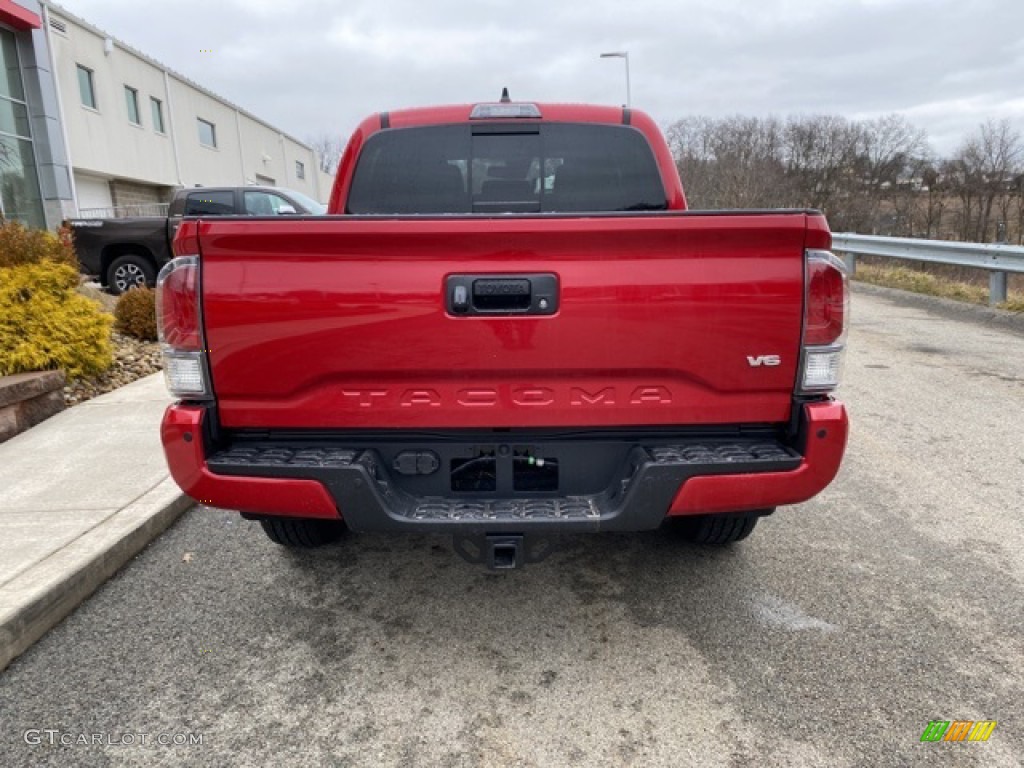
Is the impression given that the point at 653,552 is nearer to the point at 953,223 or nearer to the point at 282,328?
the point at 282,328

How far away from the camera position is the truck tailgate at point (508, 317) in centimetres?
216

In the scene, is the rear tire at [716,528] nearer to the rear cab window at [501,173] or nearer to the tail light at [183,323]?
the rear cab window at [501,173]

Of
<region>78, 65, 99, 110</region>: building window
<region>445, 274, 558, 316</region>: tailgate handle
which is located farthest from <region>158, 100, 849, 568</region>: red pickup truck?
<region>78, 65, 99, 110</region>: building window

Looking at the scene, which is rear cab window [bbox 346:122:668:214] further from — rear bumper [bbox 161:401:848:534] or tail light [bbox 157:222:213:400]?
rear bumper [bbox 161:401:848:534]

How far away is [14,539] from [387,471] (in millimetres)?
2243

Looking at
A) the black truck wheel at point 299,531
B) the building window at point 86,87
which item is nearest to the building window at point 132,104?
the building window at point 86,87

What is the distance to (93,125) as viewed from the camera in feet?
77.6

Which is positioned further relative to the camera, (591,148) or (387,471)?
(591,148)

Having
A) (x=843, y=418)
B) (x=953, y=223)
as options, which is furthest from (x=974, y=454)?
(x=953, y=223)

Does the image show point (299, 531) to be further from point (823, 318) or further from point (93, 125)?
point (93, 125)

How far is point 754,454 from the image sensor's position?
7.52 ft

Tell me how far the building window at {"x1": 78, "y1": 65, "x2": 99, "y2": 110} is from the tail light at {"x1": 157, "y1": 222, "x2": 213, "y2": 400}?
26344mm

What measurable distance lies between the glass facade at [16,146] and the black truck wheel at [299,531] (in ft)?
63.1

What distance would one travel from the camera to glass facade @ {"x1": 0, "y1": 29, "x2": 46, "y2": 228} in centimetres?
1820
